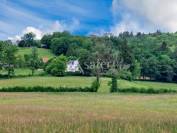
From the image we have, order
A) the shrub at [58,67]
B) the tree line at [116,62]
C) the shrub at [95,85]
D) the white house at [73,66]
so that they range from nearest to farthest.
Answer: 1. the shrub at [95,85]
2. the tree line at [116,62]
3. the shrub at [58,67]
4. the white house at [73,66]

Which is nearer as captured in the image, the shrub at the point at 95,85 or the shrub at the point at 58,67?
the shrub at the point at 95,85

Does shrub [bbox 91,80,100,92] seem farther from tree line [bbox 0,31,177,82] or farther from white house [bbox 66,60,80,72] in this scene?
white house [bbox 66,60,80,72]

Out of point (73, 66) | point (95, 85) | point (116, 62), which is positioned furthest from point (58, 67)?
point (95, 85)

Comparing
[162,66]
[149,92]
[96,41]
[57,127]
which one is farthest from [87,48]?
[57,127]

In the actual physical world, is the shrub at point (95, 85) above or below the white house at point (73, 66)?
below

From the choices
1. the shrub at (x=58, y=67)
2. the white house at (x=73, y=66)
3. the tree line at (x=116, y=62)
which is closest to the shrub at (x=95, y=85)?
the tree line at (x=116, y=62)

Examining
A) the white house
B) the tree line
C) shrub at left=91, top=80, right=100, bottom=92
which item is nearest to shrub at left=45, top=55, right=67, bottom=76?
the tree line

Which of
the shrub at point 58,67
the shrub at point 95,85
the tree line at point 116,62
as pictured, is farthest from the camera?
the shrub at point 58,67

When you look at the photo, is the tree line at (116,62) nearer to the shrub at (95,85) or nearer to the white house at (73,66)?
the white house at (73,66)

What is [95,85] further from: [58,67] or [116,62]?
[116,62]

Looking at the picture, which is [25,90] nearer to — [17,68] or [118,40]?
[17,68]

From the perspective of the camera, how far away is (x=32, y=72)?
14725 cm

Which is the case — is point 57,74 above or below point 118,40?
below

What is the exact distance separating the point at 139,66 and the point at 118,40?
26876 mm
